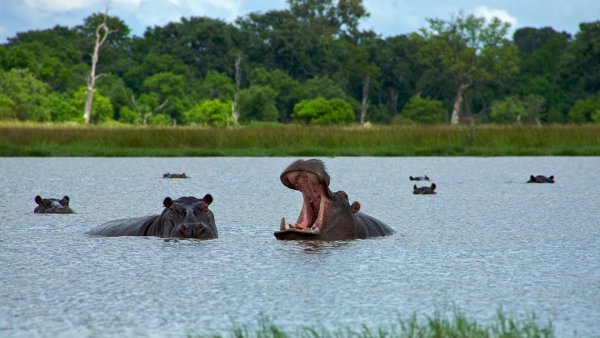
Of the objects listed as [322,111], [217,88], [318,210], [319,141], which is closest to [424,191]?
[318,210]

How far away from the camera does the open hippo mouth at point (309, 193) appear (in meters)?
6.45

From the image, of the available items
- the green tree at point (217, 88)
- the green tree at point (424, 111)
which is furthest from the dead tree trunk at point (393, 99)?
the green tree at point (217, 88)

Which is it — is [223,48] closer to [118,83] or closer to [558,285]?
[118,83]

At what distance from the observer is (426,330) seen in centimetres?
402

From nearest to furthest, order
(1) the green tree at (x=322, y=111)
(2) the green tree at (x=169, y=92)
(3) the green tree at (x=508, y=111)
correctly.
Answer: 1. (2) the green tree at (x=169, y=92)
2. (1) the green tree at (x=322, y=111)
3. (3) the green tree at (x=508, y=111)

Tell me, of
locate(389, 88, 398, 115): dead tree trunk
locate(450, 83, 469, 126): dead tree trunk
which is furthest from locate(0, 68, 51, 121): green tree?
locate(389, 88, 398, 115): dead tree trunk

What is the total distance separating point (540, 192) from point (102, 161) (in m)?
10.7

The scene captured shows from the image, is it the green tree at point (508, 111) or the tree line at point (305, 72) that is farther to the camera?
the green tree at point (508, 111)

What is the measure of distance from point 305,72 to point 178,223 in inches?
2191

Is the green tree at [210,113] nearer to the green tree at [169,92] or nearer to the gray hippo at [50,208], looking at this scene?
the green tree at [169,92]

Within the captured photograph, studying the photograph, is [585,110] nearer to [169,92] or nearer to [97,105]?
[169,92]

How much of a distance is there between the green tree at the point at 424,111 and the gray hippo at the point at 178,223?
52.5 m

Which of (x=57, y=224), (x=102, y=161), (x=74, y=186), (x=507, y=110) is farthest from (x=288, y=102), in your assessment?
(x=57, y=224)

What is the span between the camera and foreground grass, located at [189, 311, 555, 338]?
391 cm
